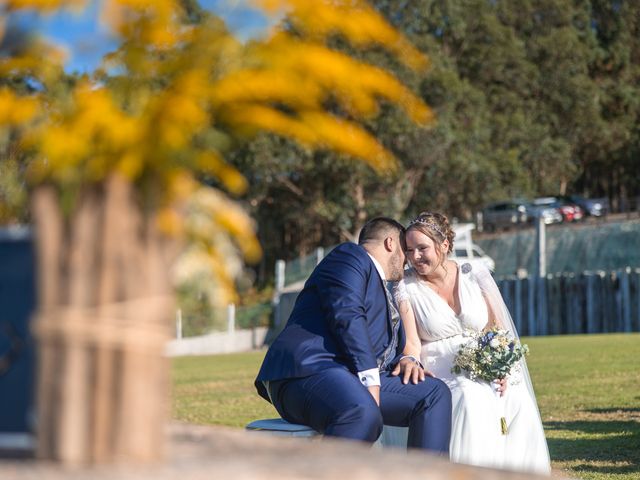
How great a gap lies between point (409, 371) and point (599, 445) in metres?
3.51

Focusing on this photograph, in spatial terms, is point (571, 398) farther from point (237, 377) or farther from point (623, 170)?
point (623, 170)

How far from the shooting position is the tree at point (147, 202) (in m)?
2.21

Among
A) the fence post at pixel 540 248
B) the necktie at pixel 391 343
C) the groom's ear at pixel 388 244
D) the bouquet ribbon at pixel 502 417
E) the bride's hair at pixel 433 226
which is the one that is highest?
the fence post at pixel 540 248

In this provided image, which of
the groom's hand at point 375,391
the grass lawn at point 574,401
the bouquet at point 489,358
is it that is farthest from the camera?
the grass lawn at point 574,401

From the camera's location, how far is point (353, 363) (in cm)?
629

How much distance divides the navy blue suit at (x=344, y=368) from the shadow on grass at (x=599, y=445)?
89.0 inches

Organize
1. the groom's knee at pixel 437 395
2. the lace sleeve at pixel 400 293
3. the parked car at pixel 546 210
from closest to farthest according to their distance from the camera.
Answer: the groom's knee at pixel 437 395
the lace sleeve at pixel 400 293
the parked car at pixel 546 210

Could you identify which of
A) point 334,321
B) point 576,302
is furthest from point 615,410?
point 576,302

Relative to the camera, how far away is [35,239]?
7.32 feet

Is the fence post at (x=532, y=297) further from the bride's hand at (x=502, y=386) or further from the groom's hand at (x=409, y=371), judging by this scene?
the groom's hand at (x=409, y=371)

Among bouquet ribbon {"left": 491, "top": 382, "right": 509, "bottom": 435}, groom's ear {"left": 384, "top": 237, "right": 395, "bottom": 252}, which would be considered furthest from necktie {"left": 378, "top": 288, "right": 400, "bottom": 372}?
bouquet ribbon {"left": 491, "top": 382, "right": 509, "bottom": 435}

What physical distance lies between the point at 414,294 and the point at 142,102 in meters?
5.71

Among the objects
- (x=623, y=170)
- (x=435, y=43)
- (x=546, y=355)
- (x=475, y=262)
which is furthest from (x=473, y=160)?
(x=475, y=262)

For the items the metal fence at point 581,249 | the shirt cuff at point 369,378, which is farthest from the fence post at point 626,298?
the shirt cuff at point 369,378
